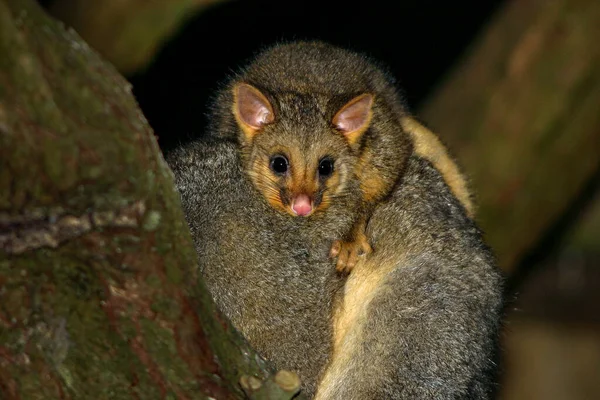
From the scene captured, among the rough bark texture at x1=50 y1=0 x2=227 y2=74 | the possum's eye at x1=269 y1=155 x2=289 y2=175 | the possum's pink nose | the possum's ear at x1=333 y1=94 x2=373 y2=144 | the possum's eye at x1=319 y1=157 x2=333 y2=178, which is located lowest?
the rough bark texture at x1=50 y1=0 x2=227 y2=74

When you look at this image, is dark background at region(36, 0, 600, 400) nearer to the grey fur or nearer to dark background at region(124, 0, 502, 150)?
dark background at region(124, 0, 502, 150)

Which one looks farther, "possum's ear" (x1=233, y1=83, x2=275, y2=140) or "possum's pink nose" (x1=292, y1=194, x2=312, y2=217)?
"possum's ear" (x1=233, y1=83, x2=275, y2=140)

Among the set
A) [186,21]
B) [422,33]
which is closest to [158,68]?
[186,21]

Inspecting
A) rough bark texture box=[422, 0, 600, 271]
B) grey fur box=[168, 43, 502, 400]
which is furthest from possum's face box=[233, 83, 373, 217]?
rough bark texture box=[422, 0, 600, 271]

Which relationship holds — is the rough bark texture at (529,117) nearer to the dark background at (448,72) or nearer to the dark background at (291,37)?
the dark background at (291,37)

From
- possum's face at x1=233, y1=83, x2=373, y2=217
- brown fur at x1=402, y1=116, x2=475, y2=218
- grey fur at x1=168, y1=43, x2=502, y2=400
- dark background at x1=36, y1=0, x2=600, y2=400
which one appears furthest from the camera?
dark background at x1=36, y1=0, x2=600, y2=400

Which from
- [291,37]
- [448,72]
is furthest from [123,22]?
[448,72]

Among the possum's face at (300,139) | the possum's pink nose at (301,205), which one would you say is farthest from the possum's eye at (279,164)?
the possum's pink nose at (301,205)
